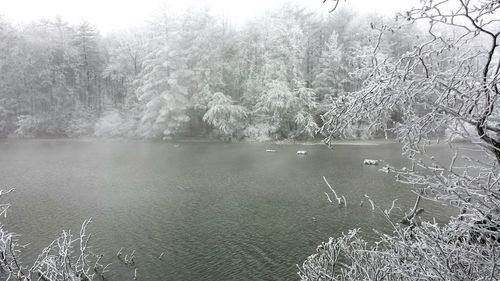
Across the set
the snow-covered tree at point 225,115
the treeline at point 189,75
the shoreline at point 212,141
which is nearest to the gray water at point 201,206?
the shoreline at point 212,141

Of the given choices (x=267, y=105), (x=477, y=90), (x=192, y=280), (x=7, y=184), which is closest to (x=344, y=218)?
(x=192, y=280)

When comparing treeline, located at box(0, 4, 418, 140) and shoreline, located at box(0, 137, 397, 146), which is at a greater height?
treeline, located at box(0, 4, 418, 140)

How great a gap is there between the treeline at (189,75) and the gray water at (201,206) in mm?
12553

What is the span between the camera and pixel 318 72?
45.0m

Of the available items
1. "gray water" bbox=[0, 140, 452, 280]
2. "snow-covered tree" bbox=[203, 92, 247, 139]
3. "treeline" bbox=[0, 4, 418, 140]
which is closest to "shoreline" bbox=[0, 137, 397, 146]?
"treeline" bbox=[0, 4, 418, 140]

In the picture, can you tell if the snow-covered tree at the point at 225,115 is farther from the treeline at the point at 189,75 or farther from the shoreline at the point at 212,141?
the shoreline at the point at 212,141

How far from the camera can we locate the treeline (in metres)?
41.6

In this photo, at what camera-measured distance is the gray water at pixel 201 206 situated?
1123 cm

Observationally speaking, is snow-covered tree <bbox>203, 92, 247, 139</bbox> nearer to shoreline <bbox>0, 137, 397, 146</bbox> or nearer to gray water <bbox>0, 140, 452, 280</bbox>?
shoreline <bbox>0, 137, 397, 146</bbox>

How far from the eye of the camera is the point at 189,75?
140 ft

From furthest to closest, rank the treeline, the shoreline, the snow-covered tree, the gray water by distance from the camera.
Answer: the treeline
the snow-covered tree
the shoreline
the gray water

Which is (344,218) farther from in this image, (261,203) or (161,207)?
(161,207)

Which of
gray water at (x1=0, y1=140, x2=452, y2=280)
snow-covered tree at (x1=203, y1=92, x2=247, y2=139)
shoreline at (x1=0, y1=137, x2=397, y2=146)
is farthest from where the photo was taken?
snow-covered tree at (x1=203, y1=92, x2=247, y2=139)

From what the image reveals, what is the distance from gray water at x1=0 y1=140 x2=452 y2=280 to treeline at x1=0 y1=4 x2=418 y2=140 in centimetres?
1255
